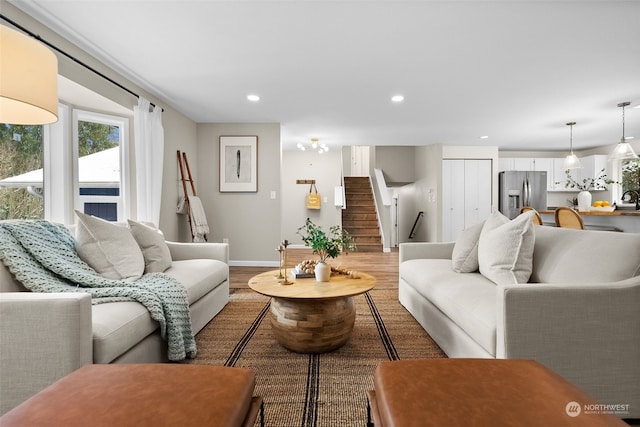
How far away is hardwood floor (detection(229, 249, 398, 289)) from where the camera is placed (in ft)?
13.6

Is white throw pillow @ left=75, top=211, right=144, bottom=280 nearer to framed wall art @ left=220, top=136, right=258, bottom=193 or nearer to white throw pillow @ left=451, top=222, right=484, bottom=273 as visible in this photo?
white throw pillow @ left=451, top=222, right=484, bottom=273

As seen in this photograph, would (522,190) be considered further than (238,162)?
Yes

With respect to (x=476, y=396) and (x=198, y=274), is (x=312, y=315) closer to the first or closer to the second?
(x=198, y=274)

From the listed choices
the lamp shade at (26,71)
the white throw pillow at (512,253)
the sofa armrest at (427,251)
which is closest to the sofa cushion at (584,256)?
the white throw pillow at (512,253)

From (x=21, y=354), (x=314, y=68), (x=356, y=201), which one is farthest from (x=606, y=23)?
(x=356, y=201)

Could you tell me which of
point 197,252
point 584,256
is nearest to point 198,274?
point 197,252

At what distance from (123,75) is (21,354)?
295 cm

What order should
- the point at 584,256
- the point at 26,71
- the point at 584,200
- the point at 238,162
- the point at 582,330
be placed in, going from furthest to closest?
the point at 238,162 → the point at 584,200 → the point at 584,256 → the point at 582,330 → the point at 26,71

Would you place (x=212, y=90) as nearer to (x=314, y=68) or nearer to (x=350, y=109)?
(x=314, y=68)

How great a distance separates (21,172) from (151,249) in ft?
4.19

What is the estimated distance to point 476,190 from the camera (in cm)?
711

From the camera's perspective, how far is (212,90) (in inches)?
147

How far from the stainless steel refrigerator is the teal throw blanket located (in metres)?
7.16

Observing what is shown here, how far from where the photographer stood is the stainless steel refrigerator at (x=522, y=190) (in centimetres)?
704
